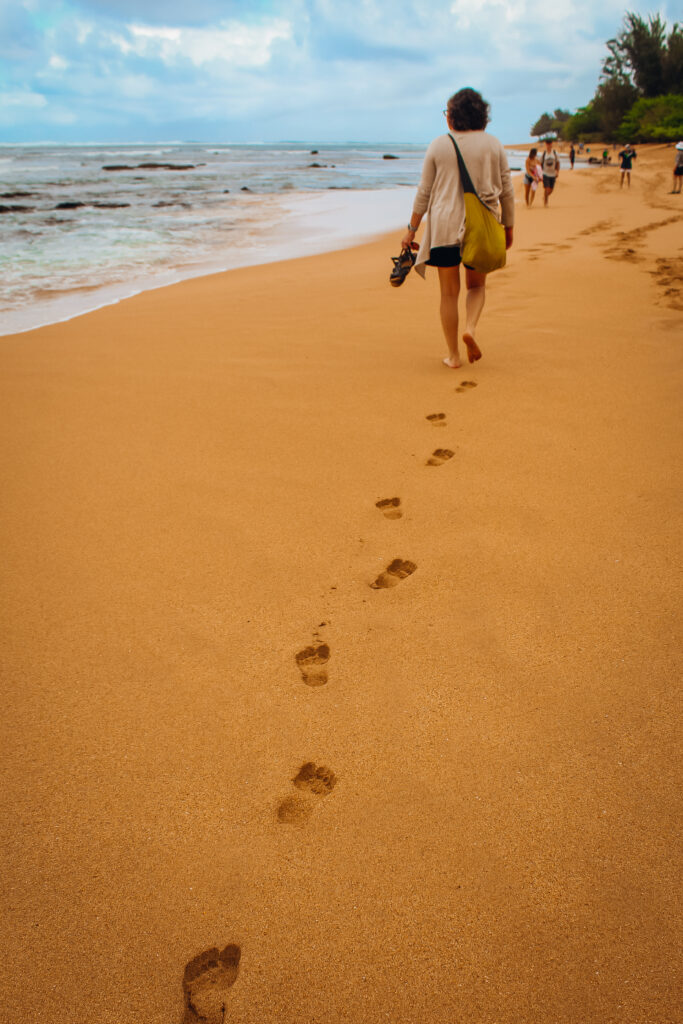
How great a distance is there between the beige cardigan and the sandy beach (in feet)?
2.79

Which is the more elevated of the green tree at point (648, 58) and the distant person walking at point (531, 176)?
the green tree at point (648, 58)

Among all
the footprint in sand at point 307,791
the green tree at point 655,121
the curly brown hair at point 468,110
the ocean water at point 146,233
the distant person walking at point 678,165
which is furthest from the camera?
the green tree at point 655,121

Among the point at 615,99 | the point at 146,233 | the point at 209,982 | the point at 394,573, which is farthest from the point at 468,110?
the point at 615,99

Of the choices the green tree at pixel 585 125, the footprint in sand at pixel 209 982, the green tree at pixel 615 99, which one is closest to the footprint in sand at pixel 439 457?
the footprint in sand at pixel 209 982

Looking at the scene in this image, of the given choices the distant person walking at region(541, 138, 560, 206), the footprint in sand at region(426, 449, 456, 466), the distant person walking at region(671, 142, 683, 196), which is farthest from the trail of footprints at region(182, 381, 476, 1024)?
the distant person walking at region(671, 142, 683, 196)

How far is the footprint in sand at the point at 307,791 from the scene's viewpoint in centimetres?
126

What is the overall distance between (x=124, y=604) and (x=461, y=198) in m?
2.59

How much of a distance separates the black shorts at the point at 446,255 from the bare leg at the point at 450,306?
4 cm

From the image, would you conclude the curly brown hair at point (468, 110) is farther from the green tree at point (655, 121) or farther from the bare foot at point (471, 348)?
the green tree at point (655, 121)

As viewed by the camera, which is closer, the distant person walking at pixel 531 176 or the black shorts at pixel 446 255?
the black shorts at pixel 446 255

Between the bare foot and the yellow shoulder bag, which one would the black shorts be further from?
the bare foot

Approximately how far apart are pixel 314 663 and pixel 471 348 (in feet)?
7.81

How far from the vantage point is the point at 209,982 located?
103cm

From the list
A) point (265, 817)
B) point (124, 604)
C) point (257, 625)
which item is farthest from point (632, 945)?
point (124, 604)
